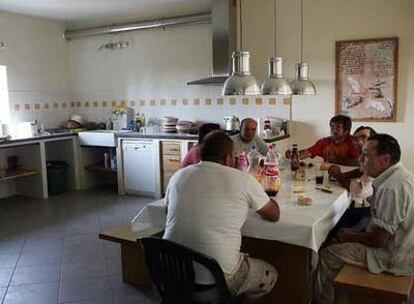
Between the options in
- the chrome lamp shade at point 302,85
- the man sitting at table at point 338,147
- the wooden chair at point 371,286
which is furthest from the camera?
the man sitting at table at point 338,147

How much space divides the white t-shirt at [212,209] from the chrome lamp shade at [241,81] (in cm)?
121

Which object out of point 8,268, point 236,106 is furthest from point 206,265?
point 236,106

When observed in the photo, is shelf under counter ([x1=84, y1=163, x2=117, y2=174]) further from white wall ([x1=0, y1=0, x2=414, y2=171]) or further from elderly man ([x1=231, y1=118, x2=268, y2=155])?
elderly man ([x1=231, y1=118, x2=268, y2=155])

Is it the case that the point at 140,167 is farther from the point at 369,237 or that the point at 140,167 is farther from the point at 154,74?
the point at 369,237

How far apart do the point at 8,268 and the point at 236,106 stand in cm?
340

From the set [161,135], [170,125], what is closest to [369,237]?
[161,135]

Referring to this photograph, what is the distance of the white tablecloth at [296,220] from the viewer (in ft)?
7.36

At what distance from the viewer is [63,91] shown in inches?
276

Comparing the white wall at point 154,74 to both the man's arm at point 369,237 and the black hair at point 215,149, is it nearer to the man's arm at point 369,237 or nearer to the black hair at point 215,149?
the man's arm at point 369,237

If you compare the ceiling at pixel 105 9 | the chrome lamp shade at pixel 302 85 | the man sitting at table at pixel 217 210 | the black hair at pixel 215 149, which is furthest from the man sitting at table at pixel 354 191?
the ceiling at pixel 105 9

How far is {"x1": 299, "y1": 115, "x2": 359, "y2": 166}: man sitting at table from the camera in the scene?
13.0 feet

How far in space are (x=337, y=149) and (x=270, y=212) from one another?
2080 millimetres

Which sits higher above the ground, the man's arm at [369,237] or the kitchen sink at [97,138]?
the kitchen sink at [97,138]

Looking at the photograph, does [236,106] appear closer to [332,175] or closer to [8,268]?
[332,175]
